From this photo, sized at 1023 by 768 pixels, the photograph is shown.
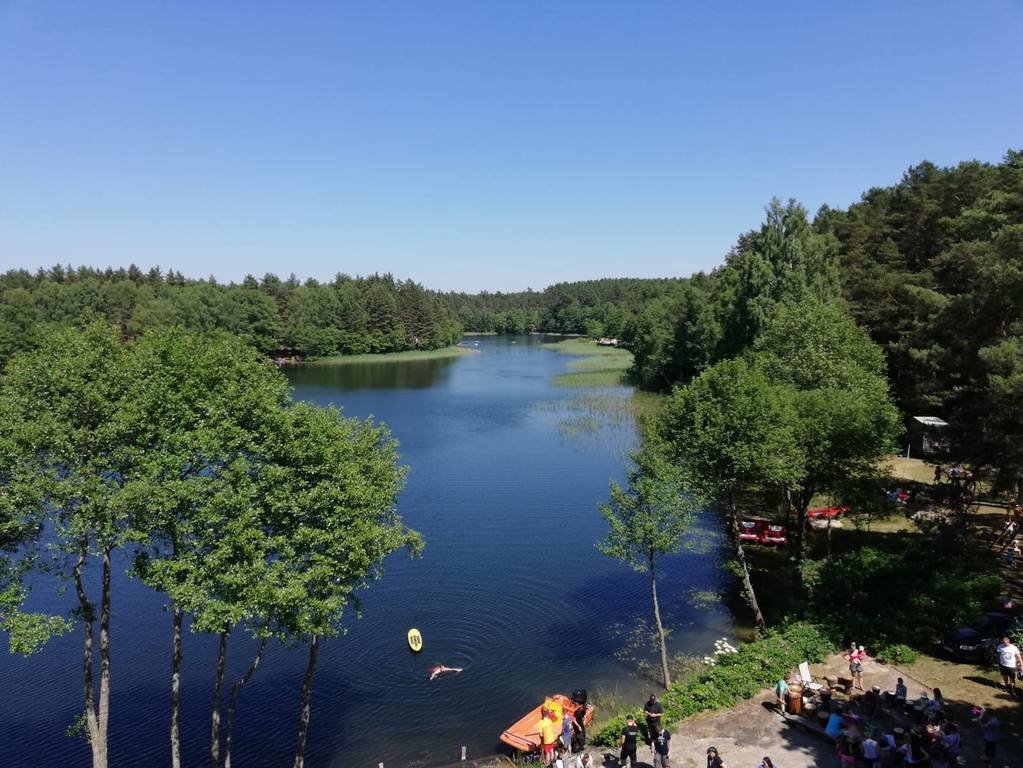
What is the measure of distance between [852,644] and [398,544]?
16546 millimetres

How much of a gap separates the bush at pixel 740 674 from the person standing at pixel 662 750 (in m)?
2.63

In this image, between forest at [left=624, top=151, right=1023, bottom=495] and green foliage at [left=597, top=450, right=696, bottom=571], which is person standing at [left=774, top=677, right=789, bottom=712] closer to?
green foliage at [left=597, top=450, right=696, bottom=571]

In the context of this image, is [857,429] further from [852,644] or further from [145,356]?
[145,356]

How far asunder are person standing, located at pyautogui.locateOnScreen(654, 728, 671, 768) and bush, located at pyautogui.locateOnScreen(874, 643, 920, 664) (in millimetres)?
10111

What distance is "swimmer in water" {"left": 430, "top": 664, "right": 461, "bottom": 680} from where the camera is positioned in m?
26.8

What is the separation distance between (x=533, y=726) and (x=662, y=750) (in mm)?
6004

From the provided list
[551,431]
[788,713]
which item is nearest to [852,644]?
[788,713]

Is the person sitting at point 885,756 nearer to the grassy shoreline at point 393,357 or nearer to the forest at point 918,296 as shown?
the forest at point 918,296

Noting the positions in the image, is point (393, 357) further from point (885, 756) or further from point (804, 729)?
point (885, 756)

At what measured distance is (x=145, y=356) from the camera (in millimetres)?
19609

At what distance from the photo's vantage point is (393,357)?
507 ft

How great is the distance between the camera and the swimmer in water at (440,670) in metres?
26.8

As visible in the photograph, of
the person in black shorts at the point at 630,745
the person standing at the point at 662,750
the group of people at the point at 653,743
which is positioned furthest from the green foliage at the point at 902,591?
the person in black shorts at the point at 630,745

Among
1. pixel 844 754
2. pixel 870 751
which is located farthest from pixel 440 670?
pixel 870 751
